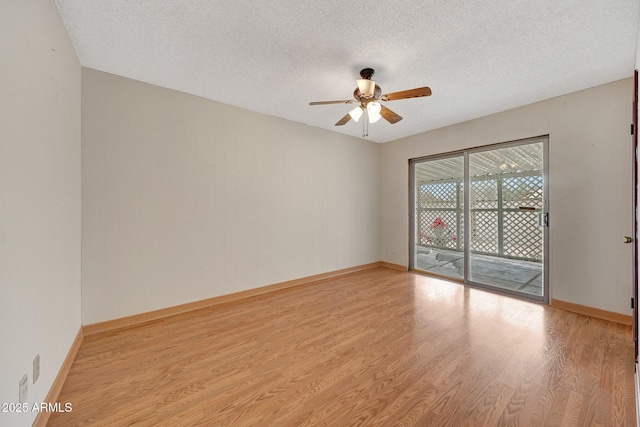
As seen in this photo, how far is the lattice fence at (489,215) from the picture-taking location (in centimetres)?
331

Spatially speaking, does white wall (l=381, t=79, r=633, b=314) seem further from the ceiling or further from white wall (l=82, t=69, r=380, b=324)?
white wall (l=82, t=69, r=380, b=324)

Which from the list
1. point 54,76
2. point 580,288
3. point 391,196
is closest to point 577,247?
point 580,288

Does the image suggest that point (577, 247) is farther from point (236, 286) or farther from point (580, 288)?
point (236, 286)

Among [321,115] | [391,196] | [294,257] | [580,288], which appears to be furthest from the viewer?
[391,196]

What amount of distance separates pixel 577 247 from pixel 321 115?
11.3 feet

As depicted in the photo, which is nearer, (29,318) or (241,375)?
(29,318)

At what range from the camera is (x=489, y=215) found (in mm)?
3740

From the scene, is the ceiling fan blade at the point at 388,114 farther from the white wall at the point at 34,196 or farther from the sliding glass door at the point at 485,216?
the white wall at the point at 34,196

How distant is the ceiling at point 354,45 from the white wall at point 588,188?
0.27m

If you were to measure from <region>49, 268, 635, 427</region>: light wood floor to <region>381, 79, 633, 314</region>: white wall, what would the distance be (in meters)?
0.40

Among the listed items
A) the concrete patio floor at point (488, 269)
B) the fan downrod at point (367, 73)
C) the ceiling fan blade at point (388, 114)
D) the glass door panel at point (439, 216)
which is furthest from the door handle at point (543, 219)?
the fan downrod at point (367, 73)

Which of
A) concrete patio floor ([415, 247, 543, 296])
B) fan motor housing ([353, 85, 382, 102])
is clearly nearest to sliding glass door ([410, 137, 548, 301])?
concrete patio floor ([415, 247, 543, 296])

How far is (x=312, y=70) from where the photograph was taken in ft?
7.97

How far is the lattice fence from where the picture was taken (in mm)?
3307
